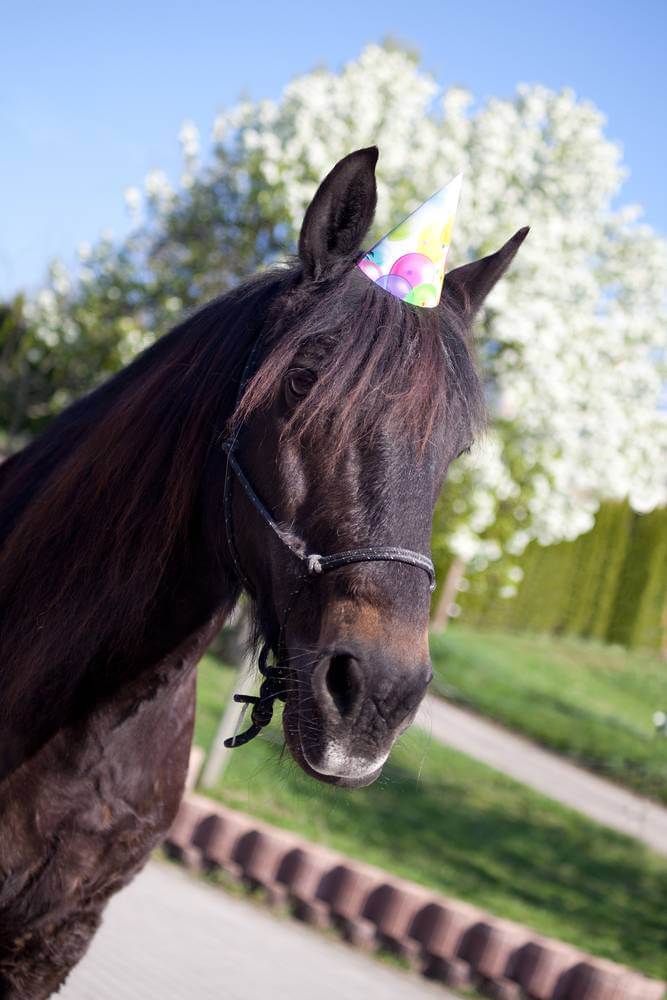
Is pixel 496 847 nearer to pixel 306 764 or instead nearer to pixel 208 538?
pixel 208 538

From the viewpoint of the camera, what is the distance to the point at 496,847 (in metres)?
9.27

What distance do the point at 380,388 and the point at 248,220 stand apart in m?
8.07

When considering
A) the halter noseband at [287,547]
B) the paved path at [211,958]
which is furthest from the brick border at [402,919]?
the halter noseband at [287,547]

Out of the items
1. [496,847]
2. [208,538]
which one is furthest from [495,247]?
[208,538]

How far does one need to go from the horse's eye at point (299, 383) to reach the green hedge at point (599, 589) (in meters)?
21.7

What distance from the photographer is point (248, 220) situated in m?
9.83

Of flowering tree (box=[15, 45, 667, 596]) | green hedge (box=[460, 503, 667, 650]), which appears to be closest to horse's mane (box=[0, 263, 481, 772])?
flowering tree (box=[15, 45, 667, 596])

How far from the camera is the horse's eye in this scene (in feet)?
7.20

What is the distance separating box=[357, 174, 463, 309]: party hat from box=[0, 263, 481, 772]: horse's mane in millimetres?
45

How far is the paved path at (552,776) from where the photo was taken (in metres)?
10.7

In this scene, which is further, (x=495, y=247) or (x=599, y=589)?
(x=599, y=589)

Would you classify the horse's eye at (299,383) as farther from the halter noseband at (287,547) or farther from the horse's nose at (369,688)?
the horse's nose at (369,688)

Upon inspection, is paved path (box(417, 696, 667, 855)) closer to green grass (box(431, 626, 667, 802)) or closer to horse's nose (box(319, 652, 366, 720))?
green grass (box(431, 626, 667, 802))

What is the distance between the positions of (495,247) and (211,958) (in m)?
6.11
